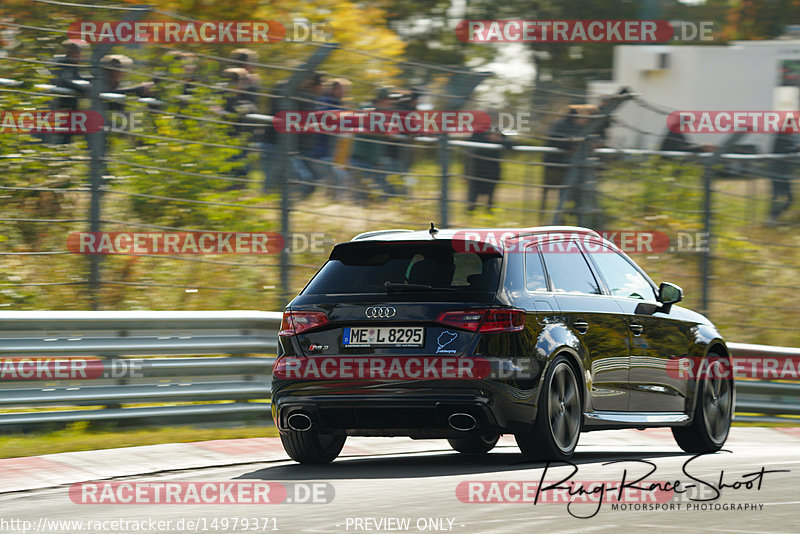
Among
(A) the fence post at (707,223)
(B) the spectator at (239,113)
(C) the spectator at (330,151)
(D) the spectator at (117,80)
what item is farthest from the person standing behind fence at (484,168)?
(D) the spectator at (117,80)

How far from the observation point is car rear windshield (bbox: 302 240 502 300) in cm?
886

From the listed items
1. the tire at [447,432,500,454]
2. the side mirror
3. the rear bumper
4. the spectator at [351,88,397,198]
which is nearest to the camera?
the rear bumper

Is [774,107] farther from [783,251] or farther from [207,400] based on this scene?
[207,400]

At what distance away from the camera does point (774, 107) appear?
77.5ft

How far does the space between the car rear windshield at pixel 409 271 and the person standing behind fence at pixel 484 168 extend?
5387mm

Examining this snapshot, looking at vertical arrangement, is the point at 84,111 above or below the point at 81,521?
above

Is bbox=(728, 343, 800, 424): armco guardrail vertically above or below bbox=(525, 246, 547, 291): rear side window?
below

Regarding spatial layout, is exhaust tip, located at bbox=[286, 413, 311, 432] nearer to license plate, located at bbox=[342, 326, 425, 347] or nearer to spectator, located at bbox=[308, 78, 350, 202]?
license plate, located at bbox=[342, 326, 425, 347]

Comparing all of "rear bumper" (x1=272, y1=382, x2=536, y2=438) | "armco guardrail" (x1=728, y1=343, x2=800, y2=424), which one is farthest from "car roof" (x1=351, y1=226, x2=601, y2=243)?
"armco guardrail" (x1=728, y1=343, x2=800, y2=424)

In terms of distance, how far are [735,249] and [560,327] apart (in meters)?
7.79

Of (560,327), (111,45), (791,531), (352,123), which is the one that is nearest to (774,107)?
(352,123)

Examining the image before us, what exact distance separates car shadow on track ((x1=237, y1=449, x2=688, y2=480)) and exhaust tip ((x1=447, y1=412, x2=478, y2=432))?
42 centimetres

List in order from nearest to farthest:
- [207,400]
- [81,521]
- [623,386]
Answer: [81,521] < [623,386] < [207,400]

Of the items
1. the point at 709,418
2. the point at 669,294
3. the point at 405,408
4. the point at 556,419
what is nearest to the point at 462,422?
the point at 405,408
